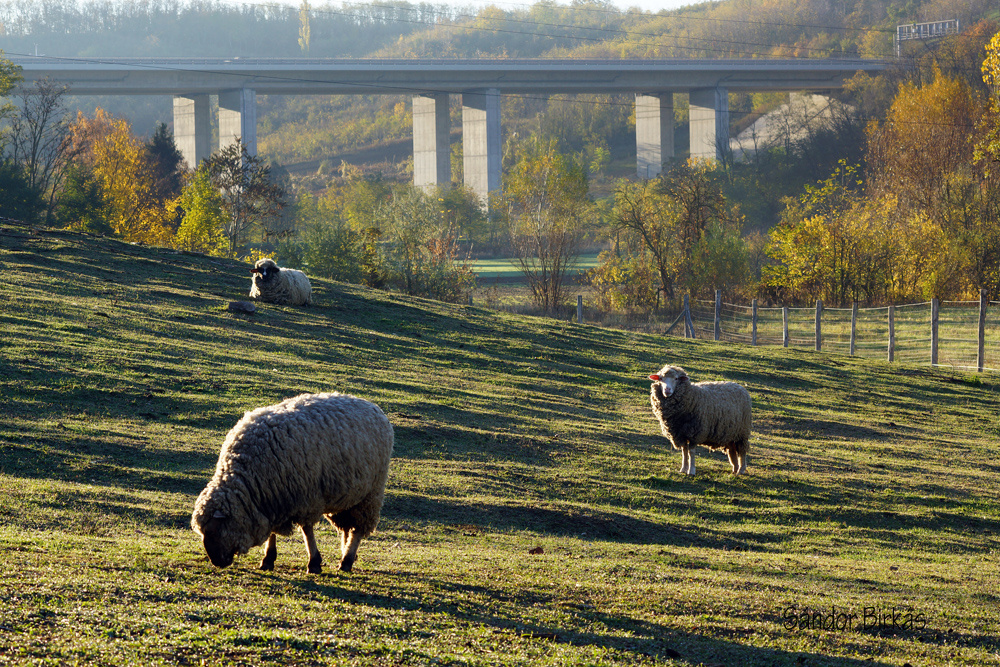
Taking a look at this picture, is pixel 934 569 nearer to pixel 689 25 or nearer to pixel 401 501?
pixel 401 501

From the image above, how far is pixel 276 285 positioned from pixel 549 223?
92.2ft

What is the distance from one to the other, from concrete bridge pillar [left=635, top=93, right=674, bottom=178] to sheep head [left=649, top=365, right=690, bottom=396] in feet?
315

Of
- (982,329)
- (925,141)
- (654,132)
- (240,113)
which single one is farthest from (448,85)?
(982,329)

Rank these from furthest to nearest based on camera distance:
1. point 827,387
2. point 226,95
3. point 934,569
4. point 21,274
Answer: point 226,95 < point 827,387 < point 21,274 < point 934,569

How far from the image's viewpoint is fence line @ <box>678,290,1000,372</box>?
34.7m

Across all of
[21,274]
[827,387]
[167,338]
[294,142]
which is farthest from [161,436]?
[294,142]

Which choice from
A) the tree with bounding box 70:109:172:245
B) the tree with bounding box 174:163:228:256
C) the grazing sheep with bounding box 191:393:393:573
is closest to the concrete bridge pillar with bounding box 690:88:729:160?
the tree with bounding box 70:109:172:245

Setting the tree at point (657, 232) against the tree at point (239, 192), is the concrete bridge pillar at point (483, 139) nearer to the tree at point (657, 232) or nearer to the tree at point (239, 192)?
the tree at point (657, 232)

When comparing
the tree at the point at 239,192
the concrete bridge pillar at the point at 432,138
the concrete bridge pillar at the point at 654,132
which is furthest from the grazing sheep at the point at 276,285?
the concrete bridge pillar at the point at 654,132

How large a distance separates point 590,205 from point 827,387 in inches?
1556

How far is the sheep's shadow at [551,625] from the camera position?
7.96 metres

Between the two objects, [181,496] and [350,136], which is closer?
[181,496]

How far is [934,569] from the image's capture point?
12516 mm

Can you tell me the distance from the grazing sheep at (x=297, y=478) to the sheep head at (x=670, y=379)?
7.93 meters
